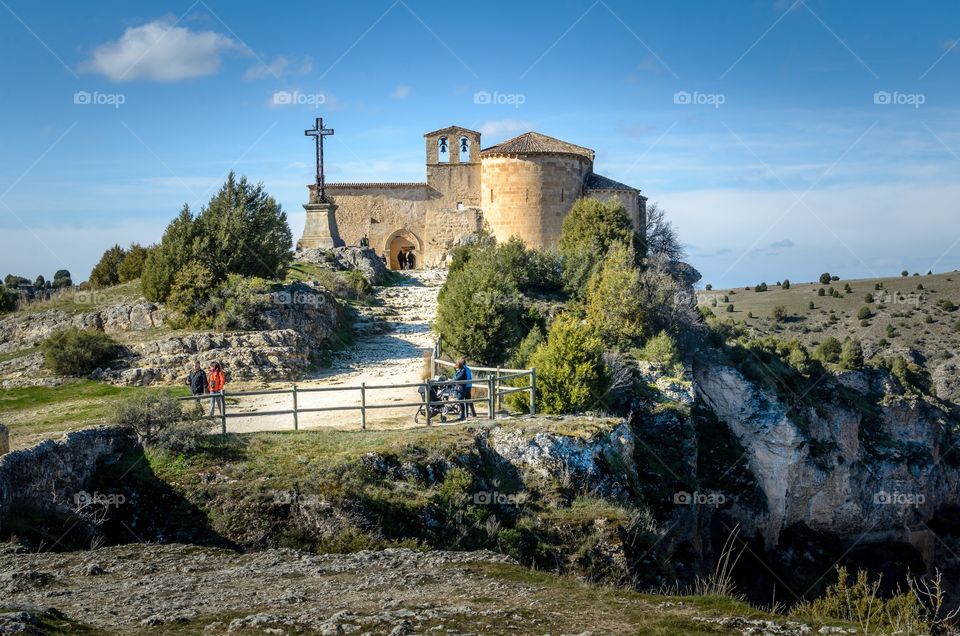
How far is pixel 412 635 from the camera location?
789 cm

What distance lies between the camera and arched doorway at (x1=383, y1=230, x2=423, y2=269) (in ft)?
148

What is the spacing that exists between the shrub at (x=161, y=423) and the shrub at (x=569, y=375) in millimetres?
7549

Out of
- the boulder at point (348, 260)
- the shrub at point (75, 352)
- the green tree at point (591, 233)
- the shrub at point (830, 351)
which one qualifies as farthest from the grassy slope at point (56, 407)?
the shrub at point (830, 351)

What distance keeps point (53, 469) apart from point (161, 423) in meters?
2.26

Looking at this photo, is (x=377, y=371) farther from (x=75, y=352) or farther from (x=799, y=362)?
(x=799, y=362)

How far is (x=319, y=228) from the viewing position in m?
41.3

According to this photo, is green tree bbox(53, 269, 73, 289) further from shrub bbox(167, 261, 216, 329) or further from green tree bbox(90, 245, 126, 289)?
shrub bbox(167, 261, 216, 329)

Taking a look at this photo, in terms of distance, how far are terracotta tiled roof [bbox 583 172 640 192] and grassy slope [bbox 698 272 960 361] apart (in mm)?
23356

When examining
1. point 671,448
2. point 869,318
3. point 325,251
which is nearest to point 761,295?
point 869,318

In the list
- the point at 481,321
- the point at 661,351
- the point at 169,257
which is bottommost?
the point at 661,351

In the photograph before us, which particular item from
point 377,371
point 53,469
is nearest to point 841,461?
point 377,371

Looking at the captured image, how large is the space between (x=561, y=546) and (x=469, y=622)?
19.7 ft

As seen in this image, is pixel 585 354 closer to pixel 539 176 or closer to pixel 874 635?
pixel 874 635

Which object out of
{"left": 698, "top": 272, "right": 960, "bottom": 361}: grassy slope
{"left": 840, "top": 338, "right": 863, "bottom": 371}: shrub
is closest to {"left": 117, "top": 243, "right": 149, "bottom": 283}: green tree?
{"left": 840, "top": 338, "right": 863, "bottom": 371}: shrub
